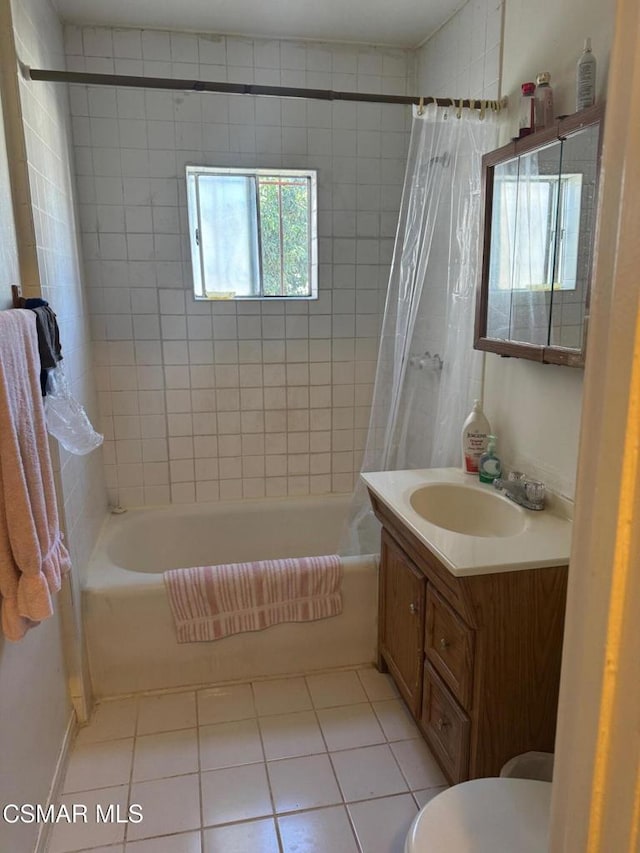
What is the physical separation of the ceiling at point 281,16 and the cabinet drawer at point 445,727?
2.46m

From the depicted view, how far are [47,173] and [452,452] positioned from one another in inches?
69.7

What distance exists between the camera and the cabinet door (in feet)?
6.17

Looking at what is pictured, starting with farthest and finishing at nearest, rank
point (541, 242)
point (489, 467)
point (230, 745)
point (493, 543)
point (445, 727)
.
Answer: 1. point (489, 467)
2. point (230, 745)
3. point (541, 242)
4. point (445, 727)
5. point (493, 543)

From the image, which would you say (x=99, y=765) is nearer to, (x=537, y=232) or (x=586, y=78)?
(x=537, y=232)

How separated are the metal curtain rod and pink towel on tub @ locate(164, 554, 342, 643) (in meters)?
1.66

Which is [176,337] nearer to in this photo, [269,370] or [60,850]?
[269,370]

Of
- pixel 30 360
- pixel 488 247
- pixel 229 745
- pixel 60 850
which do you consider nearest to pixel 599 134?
pixel 488 247

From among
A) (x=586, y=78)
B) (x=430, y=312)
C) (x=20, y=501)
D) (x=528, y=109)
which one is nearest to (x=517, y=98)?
(x=528, y=109)

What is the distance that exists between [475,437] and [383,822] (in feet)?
4.05

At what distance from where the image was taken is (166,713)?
6.96ft

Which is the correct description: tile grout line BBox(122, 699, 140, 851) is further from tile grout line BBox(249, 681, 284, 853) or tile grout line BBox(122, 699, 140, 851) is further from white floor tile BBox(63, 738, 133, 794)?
tile grout line BBox(249, 681, 284, 853)

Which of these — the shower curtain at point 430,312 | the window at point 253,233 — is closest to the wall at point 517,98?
the shower curtain at point 430,312

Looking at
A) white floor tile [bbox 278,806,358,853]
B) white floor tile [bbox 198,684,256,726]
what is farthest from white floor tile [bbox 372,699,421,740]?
white floor tile [bbox 198,684,256,726]

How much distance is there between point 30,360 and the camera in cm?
144
